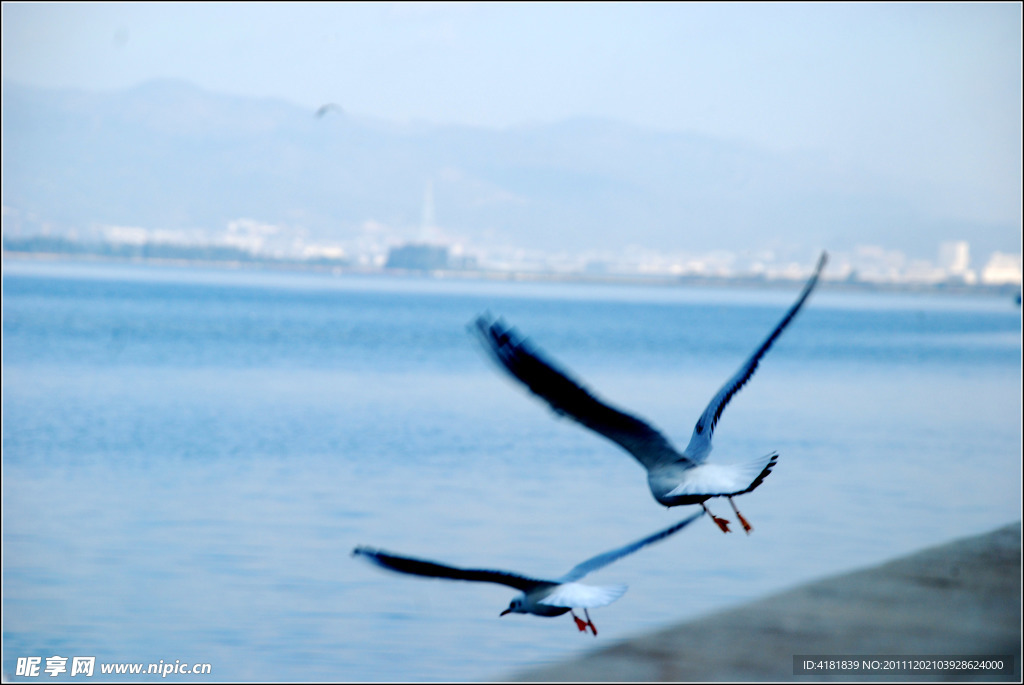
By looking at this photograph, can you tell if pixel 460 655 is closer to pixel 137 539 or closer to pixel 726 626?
pixel 726 626

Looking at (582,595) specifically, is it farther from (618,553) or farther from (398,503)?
(398,503)

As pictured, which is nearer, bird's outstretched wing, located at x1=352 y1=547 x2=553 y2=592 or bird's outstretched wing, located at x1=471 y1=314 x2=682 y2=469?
bird's outstretched wing, located at x1=471 y1=314 x2=682 y2=469

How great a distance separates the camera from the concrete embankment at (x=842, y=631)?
10.3 metres

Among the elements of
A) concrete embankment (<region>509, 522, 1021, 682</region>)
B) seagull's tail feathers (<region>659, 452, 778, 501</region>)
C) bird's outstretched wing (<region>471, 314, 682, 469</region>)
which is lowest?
concrete embankment (<region>509, 522, 1021, 682</region>)

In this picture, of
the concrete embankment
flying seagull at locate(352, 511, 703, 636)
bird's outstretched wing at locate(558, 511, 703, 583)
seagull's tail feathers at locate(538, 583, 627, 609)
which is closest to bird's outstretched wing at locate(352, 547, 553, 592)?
flying seagull at locate(352, 511, 703, 636)

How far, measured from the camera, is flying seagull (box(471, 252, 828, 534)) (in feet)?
9.84

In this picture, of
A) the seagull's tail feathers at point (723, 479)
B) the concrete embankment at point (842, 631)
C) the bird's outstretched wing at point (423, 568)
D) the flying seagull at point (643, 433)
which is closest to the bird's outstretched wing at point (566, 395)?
the flying seagull at point (643, 433)

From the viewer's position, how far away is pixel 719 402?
4277 mm

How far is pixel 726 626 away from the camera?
1164cm

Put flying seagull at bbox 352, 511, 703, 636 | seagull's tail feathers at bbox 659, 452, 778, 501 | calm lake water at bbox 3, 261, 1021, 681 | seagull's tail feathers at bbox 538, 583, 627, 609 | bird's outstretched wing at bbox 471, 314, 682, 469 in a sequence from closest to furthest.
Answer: bird's outstretched wing at bbox 471, 314, 682, 469 < seagull's tail feathers at bbox 659, 452, 778, 501 < flying seagull at bbox 352, 511, 703, 636 < seagull's tail feathers at bbox 538, 583, 627, 609 < calm lake water at bbox 3, 261, 1021, 681

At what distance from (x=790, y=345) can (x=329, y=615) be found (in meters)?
106

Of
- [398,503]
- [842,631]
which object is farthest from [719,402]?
[398,503]

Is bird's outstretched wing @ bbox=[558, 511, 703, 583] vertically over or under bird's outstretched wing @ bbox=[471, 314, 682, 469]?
under

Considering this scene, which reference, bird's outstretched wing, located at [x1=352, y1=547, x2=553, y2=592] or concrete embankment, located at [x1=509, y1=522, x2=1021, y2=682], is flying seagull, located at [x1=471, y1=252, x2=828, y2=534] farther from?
concrete embankment, located at [x1=509, y1=522, x2=1021, y2=682]
